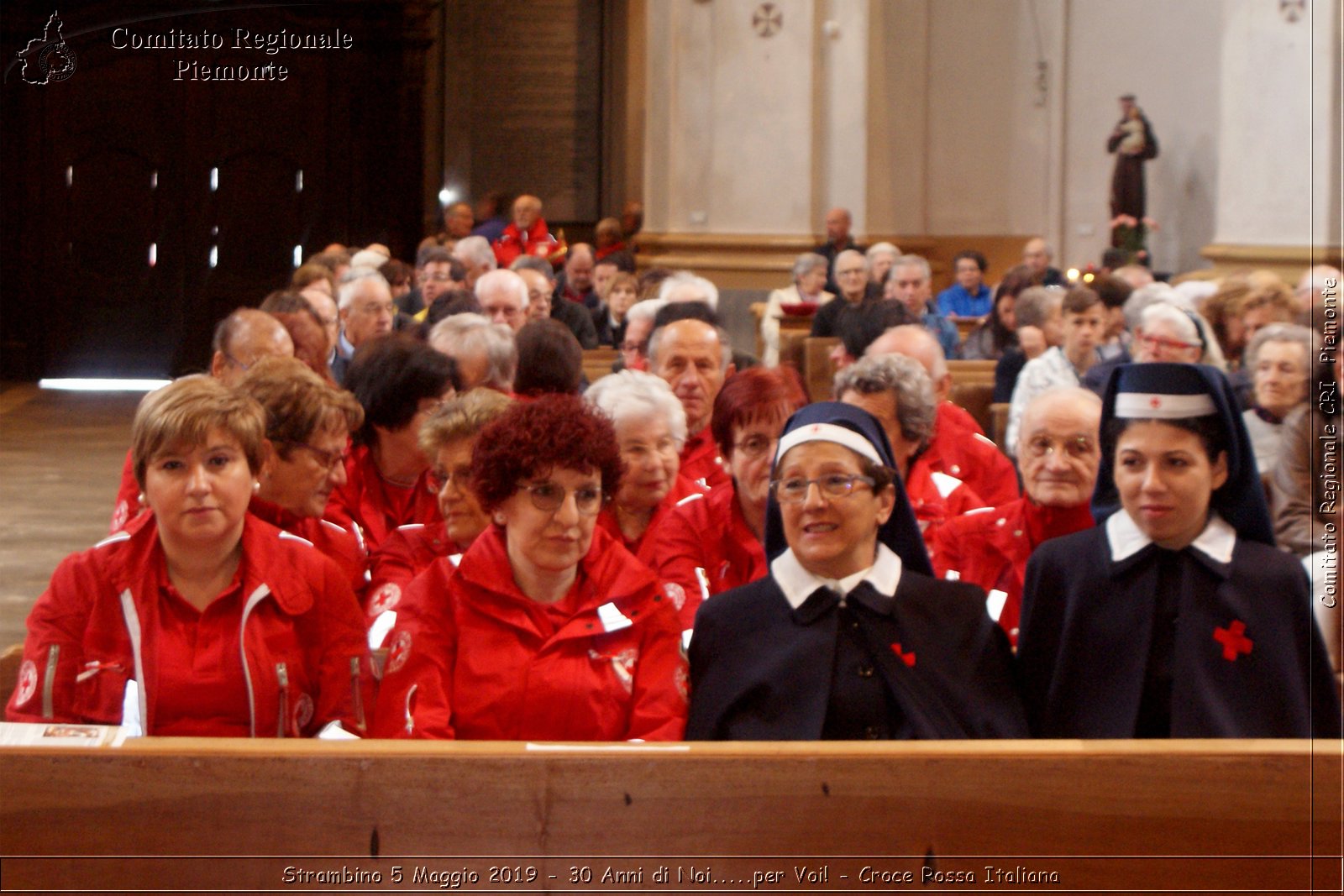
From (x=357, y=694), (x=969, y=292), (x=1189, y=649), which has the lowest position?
(x=357, y=694)

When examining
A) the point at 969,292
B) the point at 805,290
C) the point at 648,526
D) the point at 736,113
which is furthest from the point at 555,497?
the point at 736,113

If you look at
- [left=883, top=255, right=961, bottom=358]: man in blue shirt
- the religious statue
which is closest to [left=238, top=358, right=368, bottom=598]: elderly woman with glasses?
[left=883, top=255, right=961, bottom=358]: man in blue shirt

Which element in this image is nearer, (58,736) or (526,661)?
(58,736)

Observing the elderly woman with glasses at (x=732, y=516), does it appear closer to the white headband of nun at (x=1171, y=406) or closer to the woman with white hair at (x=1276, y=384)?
the white headband of nun at (x=1171, y=406)

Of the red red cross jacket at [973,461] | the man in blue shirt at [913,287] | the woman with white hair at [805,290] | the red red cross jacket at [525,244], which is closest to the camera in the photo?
the red red cross jacket at [973,461]

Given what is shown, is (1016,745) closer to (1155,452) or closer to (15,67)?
(1155,452)

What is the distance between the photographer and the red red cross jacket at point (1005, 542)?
391 cm

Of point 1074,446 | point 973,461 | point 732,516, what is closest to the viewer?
point 1074,446

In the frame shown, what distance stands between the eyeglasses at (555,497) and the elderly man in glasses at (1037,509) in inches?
48.5

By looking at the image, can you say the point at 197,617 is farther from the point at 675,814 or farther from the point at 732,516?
the point at 732,516

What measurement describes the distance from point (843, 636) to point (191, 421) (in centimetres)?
125

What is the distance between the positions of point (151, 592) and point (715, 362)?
9.67 feet

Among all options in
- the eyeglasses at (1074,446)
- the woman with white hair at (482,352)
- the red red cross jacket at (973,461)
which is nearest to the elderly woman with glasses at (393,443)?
the woman with white hair at (482,352)

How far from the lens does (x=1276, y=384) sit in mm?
5391
